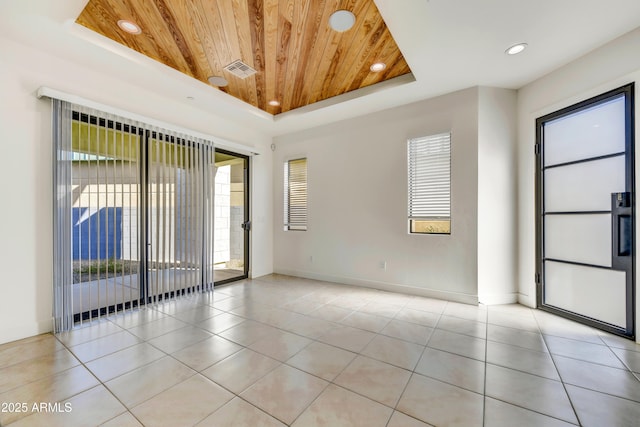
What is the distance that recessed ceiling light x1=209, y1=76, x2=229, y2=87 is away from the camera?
343 centimetres

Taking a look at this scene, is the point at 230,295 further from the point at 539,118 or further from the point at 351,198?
the point at 539,118

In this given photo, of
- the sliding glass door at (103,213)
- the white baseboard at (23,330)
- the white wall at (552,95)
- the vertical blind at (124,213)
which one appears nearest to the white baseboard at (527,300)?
the white wall at (552,95)

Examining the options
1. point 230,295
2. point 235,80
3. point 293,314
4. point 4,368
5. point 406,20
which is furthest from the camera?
point 230,295

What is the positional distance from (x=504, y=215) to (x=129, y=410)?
4.28 meters

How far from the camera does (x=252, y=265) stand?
5.09 metres

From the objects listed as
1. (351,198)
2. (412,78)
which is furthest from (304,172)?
(412,78)

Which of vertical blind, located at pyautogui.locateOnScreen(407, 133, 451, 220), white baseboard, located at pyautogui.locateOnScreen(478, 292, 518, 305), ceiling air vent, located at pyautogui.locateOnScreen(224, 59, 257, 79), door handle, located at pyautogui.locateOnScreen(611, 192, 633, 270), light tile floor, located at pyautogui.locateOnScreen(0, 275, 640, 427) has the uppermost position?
ceiling air vent, located at pyautogui.locateOnScreen(224, 59, 257, 79)

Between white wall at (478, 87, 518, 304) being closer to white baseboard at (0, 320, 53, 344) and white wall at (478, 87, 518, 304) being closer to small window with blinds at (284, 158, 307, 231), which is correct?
small window with blinds at (284, 158, 307, 231)

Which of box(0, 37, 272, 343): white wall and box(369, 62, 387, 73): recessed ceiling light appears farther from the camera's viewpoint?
box(369, 62, 387, 73): recessed ceiling light

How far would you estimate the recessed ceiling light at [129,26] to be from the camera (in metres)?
2.42

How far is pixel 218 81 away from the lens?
350 centimetres

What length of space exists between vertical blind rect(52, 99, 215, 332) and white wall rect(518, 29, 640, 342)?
14.5 ft

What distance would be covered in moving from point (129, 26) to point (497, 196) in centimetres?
450

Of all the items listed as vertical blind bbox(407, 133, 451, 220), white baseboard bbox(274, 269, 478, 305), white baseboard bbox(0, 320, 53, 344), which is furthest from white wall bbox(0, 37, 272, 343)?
vertical blind bbox(407, 133, 451, 220)
